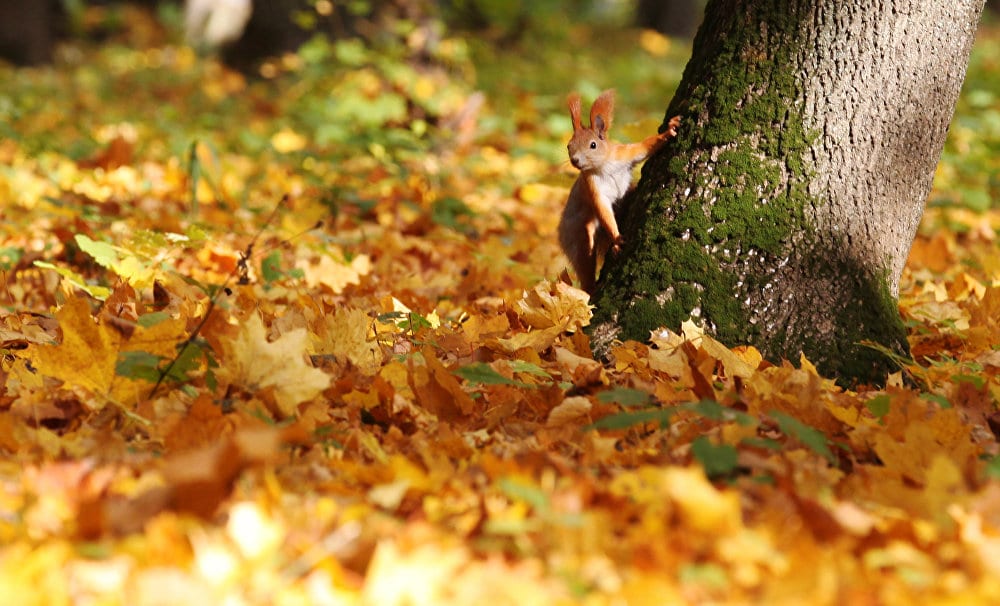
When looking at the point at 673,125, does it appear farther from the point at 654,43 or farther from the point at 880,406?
the point at 654,43

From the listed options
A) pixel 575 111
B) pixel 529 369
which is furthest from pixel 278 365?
pixel 575 111

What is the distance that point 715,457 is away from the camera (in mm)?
1853

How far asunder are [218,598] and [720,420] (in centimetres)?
110

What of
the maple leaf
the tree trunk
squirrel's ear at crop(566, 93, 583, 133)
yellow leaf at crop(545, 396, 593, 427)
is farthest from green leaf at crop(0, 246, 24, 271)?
yellow leaf at crop(545, 396, 593, 427)

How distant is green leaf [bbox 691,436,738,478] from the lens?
183 cm

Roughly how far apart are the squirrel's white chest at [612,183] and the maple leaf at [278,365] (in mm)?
1244

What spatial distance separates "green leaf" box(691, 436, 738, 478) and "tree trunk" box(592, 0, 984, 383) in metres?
0.93

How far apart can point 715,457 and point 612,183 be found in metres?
1.47

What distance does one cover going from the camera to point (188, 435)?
206 cm

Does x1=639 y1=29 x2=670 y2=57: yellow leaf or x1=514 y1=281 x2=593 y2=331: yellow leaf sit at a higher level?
x1=514 y1=281 x2=593 y2=331: yellow leaf

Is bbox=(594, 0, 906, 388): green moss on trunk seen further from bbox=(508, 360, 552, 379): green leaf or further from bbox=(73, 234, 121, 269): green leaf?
bbox=(73, 234, 121, 269): green leaf

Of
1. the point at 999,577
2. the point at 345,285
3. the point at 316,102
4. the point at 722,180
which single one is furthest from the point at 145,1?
the point at 999,577

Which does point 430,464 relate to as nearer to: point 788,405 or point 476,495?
point 476,495

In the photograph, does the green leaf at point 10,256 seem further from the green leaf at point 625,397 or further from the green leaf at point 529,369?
the green leaf at point 625,397
